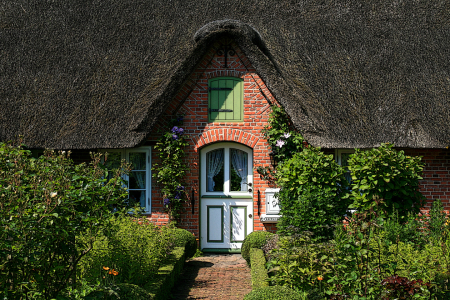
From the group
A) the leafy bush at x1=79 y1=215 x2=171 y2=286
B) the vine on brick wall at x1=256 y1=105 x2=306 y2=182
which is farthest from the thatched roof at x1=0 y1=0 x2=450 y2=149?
the leafy bush at x1=79 y1=215 x2=171 y2=286

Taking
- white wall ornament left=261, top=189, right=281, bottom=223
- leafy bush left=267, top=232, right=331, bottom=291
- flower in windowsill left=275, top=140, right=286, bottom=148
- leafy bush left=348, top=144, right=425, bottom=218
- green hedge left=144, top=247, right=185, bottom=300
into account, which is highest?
flower in windowsill left=275, top=140, right=286, bottom=148

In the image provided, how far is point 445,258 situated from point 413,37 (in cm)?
658

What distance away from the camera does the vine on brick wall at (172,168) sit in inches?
338

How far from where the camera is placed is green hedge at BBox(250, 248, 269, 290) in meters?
5.49

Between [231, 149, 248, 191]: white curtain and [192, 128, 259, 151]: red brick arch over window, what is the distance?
1.18 feet

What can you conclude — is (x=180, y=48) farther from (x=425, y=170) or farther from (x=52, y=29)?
(x=425, y=170)

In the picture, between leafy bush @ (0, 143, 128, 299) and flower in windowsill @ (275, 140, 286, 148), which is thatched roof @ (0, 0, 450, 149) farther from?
leafy bush @ (0, 143, 128, 299)

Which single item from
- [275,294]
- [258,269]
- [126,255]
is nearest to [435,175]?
[258,269]

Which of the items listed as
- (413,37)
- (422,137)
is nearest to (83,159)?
(422,137)

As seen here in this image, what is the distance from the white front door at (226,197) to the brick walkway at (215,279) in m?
0.36

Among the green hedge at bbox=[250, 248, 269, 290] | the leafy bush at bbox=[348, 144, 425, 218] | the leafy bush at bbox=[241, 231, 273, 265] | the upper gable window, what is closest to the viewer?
the green hedge at bbox=[250, 248, 269, 290]

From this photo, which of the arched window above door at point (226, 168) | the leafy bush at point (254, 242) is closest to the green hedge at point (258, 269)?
the leafy bush at point (254, 242)

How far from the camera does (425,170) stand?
876 centimetres

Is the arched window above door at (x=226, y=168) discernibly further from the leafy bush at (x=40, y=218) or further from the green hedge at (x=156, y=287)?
the leafy bush at (x=40, y=218)
